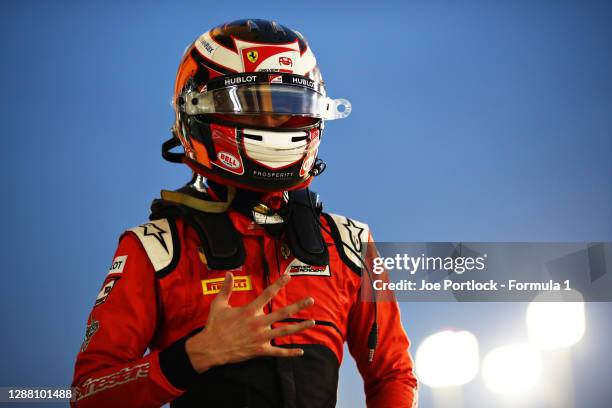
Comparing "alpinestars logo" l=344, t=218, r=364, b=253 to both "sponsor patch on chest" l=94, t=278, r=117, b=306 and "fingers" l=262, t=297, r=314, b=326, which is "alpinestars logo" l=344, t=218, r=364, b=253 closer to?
"fingers" l=262, t=297, r=314, b=326

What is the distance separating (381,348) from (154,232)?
605mm

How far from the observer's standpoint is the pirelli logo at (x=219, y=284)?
5.53ft

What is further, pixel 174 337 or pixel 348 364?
pixel 348 364

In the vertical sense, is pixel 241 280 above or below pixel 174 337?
above

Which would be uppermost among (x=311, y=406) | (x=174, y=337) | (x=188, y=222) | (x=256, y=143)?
(x=256, y=143)

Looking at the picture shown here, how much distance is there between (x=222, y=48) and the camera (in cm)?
185

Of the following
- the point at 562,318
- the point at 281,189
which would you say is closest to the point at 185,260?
the point at 281,189

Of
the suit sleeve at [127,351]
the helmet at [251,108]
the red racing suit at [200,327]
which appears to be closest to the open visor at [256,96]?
the helmet at [251,108]

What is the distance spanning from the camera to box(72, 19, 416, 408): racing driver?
1.62 m

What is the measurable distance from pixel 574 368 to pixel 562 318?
237 millimetres

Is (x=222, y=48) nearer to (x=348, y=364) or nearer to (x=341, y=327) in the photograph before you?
(x=341, y=327)

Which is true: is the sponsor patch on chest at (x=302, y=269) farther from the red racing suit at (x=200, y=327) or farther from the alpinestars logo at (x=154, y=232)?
the alpinestars logo at (x=154, y=232)

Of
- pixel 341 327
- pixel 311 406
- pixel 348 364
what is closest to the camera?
pixel 311 406

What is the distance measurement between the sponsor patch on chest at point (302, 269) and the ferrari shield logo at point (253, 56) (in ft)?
1.57
